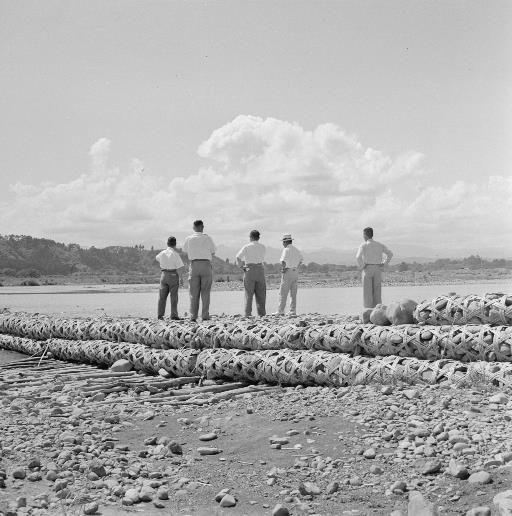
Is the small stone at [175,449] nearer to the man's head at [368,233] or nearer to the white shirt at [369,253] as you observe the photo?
the white shirt at [369,253]

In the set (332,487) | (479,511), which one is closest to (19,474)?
(332,487)

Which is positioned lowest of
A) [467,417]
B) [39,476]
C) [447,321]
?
[39,476]

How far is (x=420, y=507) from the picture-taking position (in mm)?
4195

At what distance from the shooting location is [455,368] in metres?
7.17

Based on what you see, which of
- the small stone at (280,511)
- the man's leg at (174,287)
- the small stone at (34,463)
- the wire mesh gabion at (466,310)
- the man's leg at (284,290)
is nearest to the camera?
the small stone at (280,511)

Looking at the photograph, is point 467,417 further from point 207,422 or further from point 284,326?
point 284,326

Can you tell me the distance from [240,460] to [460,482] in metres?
1.89

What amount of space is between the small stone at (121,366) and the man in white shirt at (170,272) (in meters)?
3.63

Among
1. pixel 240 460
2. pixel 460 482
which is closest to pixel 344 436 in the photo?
pixel 240 460

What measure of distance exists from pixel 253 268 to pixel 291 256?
4.76 feet

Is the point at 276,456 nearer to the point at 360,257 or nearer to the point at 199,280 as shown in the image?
the point at 360,257

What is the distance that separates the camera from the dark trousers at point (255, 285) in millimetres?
14539

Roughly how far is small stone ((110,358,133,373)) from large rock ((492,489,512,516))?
763 centimetres

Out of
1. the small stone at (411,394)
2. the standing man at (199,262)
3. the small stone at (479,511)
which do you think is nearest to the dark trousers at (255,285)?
the standing man at (199,262)
